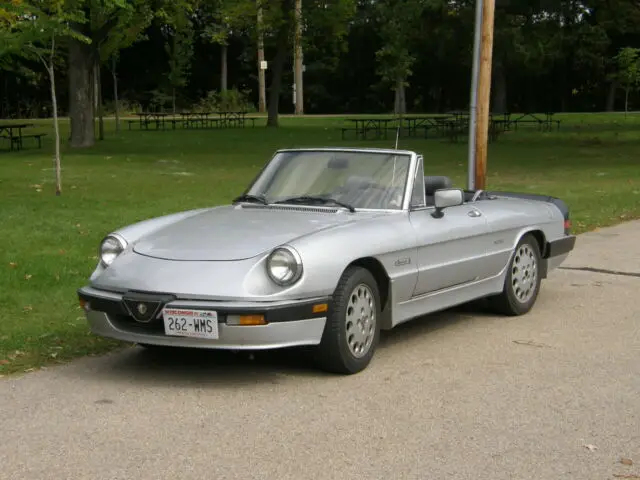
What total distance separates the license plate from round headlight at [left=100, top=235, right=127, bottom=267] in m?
0.88

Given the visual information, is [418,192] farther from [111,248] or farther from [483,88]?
[483,88]

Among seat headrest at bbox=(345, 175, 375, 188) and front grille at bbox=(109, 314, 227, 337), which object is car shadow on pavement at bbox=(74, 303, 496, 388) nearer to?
front grille at bbox=(109, 314, 227, 337)

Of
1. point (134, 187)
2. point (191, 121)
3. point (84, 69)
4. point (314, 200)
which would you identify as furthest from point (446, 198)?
point (191, 121)

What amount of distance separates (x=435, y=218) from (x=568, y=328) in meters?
1.36

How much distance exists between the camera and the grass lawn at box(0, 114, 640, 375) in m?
8.04

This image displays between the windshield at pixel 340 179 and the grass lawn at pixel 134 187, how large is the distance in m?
1.59

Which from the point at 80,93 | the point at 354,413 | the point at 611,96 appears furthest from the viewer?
the point at 611,96

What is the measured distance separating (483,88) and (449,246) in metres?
8.38

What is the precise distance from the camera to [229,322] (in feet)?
19.2

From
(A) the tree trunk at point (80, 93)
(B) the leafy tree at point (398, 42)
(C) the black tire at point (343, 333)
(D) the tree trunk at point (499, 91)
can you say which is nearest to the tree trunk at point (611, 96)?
(D) the tree trunk at point (499, 91)

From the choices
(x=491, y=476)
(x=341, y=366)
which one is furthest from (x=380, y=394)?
(x=491, y=476)

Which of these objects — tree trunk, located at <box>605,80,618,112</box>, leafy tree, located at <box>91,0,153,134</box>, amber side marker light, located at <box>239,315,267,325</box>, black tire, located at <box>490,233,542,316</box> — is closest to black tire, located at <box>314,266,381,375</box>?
amber side marker light, located at <box>239,315,267,325</box>

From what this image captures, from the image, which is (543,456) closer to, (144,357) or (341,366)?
(341,366)

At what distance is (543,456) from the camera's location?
487 cm
